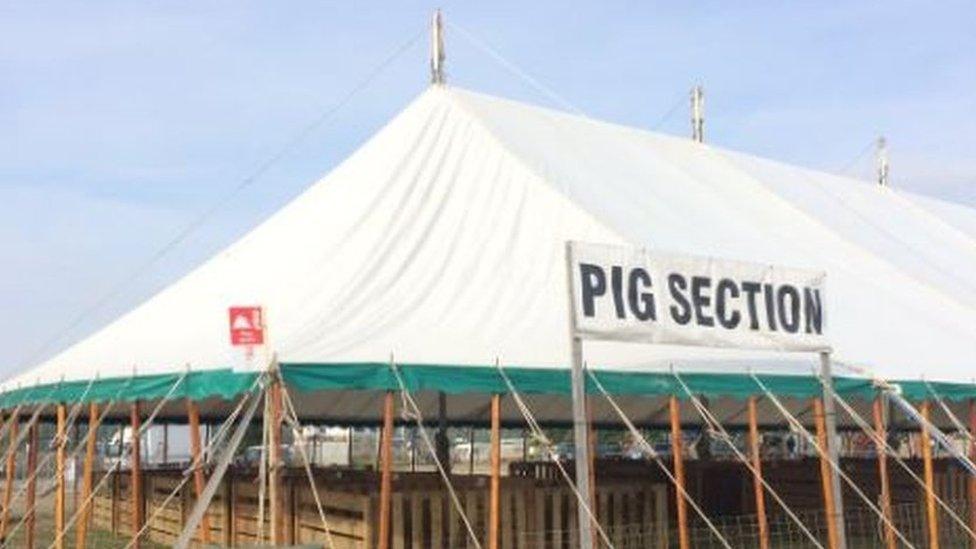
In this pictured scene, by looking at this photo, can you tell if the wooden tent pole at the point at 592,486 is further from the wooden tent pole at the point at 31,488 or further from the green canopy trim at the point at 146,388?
the wooden tent pole at the point at 31,488

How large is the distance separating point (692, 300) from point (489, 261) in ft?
11.8

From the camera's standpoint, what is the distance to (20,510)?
23.8 metres

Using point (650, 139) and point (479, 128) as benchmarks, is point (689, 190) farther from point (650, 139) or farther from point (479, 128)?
point (479, 128)

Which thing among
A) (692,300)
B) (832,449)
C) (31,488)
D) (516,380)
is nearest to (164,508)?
(31,488)

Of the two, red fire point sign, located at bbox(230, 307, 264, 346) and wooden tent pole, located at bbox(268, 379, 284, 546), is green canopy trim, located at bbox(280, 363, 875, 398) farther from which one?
red fire point sign, located at bbox(230, 307, 264, 346)

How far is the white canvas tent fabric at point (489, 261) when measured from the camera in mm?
11008

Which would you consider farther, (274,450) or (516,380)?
(516,380)

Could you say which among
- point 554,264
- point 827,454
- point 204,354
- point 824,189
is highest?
point 824,189

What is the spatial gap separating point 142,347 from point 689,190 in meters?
7.16

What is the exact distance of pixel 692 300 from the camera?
891cm

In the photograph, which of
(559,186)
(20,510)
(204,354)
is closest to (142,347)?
(204,354)

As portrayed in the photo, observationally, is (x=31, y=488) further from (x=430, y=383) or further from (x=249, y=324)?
(x=430, y=383)

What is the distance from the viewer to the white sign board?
8.12m

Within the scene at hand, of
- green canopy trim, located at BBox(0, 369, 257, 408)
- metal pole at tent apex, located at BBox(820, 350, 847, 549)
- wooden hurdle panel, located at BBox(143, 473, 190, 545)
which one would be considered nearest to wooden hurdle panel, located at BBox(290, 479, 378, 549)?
green canopy trim, located at BBox(0, 369, 257, 408)
